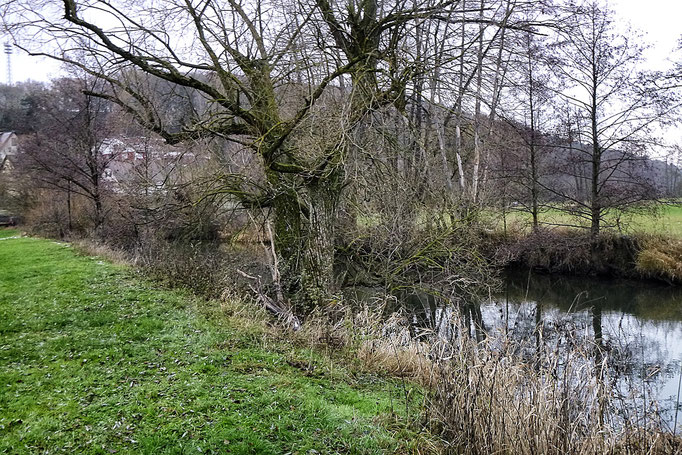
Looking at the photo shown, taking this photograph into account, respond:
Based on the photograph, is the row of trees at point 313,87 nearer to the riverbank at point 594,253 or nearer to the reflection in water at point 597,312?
the reflection in water at point 597,312

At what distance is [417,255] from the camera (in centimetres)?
925

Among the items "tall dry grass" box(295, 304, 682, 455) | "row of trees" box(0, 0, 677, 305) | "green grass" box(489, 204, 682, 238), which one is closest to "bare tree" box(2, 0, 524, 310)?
"row of trees" box(0, 0, 677, 305)

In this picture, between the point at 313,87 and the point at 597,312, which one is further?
the point at 597,312

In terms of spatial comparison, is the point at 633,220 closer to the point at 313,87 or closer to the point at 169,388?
the point at 313,87

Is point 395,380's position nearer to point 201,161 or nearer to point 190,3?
point 190,3

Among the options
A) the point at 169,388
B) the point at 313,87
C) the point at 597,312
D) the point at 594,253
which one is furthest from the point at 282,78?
the point at 594,253

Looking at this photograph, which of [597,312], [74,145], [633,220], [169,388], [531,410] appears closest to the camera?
[531,410]

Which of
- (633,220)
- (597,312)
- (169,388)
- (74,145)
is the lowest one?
(597,312)

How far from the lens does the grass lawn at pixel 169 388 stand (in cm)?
371

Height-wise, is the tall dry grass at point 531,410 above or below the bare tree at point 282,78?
below

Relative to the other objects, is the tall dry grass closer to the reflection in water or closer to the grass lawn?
the grass lawn

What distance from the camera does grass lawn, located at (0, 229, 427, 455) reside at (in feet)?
12.2

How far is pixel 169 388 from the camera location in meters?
4.61

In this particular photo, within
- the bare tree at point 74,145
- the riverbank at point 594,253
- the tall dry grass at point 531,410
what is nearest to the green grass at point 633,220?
the riverbank at point 594,253
